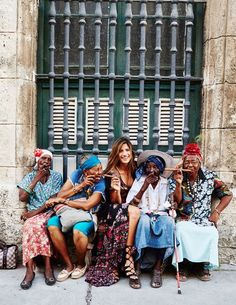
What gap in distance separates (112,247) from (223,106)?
6.50 ft

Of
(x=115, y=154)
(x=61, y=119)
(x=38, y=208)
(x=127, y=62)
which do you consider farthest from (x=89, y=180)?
(x=127, y=62)

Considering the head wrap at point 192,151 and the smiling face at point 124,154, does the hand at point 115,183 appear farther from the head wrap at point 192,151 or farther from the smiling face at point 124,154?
the head wrap at point 192,151

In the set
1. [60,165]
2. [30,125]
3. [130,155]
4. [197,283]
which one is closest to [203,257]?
[197,283]

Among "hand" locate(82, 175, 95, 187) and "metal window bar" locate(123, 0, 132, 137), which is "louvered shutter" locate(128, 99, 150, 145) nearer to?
"metal window bar" locate(123, 0, 132, 137)

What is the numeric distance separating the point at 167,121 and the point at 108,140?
0.76 m

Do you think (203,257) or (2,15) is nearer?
(203,257)

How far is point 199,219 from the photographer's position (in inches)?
176

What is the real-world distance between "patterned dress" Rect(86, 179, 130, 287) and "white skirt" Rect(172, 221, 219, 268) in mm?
559

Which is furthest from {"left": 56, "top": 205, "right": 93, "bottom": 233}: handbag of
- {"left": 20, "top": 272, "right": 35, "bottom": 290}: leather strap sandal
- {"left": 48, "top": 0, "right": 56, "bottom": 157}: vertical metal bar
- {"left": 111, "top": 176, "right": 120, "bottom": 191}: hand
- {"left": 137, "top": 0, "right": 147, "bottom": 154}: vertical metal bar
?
{"left": 137, "top": 0, "right": 147, "bottom": 154}: vertical metal bar

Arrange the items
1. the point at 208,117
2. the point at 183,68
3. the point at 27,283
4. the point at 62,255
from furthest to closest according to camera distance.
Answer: the point at 183,68 < the point at 208,117 < the point at 62,255 < the point at 27,283

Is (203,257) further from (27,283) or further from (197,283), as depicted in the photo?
(27,283)

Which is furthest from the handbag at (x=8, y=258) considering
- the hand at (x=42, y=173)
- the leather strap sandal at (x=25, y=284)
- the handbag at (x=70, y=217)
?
the hand at (x=42, y=173)

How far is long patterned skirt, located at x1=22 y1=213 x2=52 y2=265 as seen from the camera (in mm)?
4262

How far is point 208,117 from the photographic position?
481 centimetres
